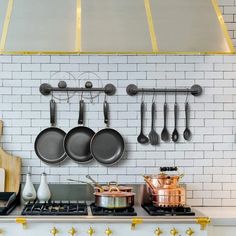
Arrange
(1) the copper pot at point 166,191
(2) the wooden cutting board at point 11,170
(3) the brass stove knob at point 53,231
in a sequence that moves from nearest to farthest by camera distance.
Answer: (3) the brass stove knob at point 53,231, (1) the copper pot at point 166,191, (2) the wooden cutting board at point 11,170

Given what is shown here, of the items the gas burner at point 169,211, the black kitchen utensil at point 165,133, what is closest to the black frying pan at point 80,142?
the black kitchen utensil at point 165,133

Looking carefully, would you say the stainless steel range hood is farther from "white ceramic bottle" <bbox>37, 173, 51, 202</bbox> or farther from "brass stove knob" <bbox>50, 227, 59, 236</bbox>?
"brass stove knob" <bbox>50, 227, 59, 236</bbox>

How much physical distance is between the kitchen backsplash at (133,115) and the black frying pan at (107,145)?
63mm

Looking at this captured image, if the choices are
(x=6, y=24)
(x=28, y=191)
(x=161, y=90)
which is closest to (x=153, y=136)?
(x=161, y=90)

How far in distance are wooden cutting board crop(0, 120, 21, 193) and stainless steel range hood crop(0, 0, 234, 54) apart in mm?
861

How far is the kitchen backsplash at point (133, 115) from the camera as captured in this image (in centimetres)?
409

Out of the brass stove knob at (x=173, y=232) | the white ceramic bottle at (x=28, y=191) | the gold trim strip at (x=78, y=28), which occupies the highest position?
the gold trim strip at (x=78, y=28)

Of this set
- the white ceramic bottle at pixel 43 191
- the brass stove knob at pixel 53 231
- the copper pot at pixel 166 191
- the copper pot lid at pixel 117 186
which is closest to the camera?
the brass stove knob at pixel 53 231

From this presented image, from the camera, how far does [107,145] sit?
13.3 feet

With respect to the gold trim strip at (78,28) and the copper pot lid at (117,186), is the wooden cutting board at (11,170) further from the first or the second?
the gold trim strip at (78,28)

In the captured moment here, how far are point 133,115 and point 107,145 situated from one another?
1.12ft

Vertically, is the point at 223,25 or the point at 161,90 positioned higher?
the point at 223,25

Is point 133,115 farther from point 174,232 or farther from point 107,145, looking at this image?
point 174,232

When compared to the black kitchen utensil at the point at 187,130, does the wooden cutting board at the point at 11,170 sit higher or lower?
lower
